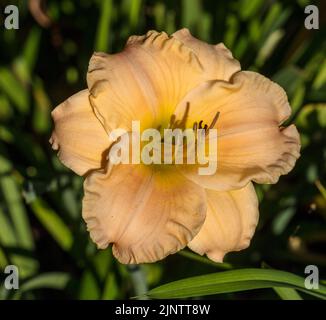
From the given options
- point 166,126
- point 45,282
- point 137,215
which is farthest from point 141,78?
point 45,282

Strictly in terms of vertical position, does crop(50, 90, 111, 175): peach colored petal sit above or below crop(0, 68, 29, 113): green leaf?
above

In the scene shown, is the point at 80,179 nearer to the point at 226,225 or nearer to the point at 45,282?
the point at 45,282

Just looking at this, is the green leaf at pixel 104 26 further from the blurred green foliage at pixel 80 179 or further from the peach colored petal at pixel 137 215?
the peach colored petal at pixel 137 215

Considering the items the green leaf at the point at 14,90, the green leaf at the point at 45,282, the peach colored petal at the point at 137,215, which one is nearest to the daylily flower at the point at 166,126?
the peach colored petal at the point at 137,215

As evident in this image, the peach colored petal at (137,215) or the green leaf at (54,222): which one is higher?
the peach colored petal at (137,215)

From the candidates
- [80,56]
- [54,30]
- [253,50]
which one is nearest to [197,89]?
[253,50]

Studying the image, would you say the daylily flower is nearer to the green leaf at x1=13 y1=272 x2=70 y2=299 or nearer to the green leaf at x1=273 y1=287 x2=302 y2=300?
the green leaf at x1=273 y1=287 x2=302 y2=300

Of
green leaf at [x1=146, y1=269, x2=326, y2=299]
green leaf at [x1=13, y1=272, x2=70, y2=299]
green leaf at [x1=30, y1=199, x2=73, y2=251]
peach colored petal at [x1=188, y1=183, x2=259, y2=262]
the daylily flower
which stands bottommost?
green leaf at [x1=13, y1=272, x2=70, y2=299]

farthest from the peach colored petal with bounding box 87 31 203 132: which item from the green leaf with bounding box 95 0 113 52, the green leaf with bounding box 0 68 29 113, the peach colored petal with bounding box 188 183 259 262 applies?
the green leaf with bounding box 0 68 29 113
